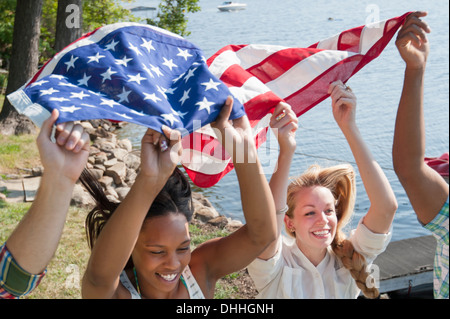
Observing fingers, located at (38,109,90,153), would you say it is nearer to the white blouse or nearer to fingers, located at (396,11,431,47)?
the white blouse

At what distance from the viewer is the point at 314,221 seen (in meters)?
2.68

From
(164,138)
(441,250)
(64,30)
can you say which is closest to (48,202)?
(164,138)

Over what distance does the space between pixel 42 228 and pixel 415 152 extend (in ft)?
4.25

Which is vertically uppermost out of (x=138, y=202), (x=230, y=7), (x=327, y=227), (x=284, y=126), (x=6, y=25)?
(x=284, y=126)

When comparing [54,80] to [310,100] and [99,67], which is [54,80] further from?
[310,100]

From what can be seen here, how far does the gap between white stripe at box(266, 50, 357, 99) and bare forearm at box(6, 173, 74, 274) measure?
1384 mm

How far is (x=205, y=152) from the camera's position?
2516 millimetres

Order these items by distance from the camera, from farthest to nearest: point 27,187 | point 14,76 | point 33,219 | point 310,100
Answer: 1. point 14,76
2. point 27,187
3. point 310,100
4. point 33,219

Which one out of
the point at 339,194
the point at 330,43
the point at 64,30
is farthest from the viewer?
the point at 64,30

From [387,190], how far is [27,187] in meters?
5.33

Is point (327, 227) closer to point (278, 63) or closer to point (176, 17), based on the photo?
point (278, 63)

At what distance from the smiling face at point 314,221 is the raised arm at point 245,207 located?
536 millimetres

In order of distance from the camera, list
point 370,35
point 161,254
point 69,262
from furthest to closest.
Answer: point 69,262
point 370,35
point 161,254
